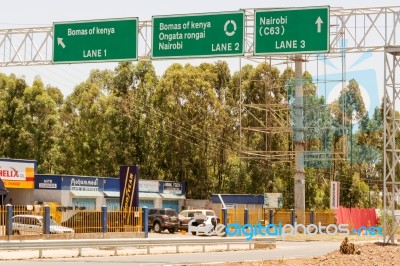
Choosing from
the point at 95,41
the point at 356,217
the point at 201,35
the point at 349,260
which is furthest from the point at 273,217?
the point at 349,260

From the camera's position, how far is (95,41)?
36.7 metres

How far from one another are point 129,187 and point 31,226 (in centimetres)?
675

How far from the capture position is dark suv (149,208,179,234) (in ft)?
176

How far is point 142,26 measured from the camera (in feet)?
120

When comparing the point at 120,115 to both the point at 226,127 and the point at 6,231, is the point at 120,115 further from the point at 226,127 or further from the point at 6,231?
the point at 6,231

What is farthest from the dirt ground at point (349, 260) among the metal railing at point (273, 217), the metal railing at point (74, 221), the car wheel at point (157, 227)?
the car wheel at point (157, 227)

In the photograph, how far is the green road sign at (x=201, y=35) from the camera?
115 ft

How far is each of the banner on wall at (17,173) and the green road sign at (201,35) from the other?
22.4 metres

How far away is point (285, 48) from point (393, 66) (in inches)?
170

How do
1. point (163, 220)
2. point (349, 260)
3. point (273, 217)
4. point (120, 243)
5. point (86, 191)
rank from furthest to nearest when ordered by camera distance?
point (86, 191) < point (273, 217) < point (163, 220) < point (120, 243) < point (349, 260)

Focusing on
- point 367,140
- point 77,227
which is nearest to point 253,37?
point 77,227

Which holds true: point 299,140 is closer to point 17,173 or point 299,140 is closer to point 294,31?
point 294,31

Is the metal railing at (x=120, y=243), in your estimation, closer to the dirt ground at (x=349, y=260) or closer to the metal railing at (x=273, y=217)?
the dirt ground at (x=349, y=260)

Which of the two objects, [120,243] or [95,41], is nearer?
[120,243]
